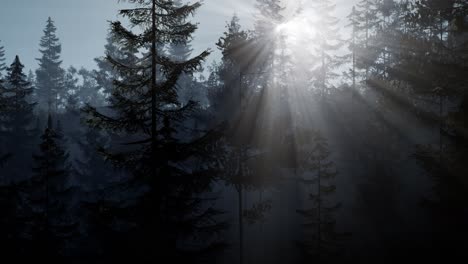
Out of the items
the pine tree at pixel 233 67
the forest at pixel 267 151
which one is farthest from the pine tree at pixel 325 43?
the pine tree at pixel 233 67

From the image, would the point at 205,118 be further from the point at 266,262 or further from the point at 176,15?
the point at 266,262

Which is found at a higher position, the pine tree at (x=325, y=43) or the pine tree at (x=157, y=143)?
the pine tree at (x=325, y=43)

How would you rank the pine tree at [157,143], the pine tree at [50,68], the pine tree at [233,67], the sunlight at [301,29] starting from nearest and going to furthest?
the pine tree at [157,143]
the pine tree at [233,67]
the sunlight at [301,29]
the pine tree at [50,68]

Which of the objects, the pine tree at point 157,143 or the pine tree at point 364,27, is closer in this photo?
the pine tree at point 157,143

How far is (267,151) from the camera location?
64.5ft

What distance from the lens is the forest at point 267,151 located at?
425 inches

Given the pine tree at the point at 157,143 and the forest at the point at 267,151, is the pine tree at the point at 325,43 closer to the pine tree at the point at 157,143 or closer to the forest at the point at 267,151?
the forest at the point at 267,151

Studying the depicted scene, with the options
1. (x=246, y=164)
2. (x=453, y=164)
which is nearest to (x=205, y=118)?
(x=246, y=164)

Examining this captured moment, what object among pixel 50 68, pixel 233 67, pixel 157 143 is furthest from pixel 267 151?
pixel 50 68

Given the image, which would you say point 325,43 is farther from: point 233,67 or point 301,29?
point 233,67

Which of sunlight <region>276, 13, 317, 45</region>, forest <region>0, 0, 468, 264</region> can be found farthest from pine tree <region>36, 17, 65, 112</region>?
sunlight <region>276, 13, 317, 45</region>

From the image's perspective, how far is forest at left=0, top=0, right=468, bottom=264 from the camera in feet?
35.4

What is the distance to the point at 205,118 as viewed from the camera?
22531 millimetres

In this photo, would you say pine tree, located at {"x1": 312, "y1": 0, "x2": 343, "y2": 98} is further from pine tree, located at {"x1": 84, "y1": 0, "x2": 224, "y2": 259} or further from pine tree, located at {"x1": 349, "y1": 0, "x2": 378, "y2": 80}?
pine tree, located at {"x1": 84, "y1": 0, "x2": 224, "y2": 259}
